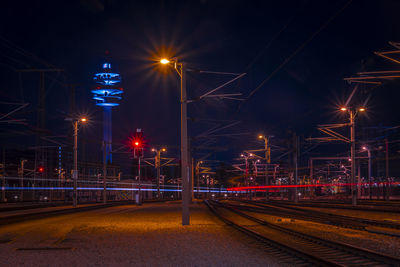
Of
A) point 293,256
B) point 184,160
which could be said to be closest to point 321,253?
point 293,256

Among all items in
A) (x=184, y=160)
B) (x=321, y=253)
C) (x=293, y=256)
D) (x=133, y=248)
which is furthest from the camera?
(x=184, y=160)

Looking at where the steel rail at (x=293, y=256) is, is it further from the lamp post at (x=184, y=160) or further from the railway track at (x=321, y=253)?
the lamp post at (x=184, y=160)

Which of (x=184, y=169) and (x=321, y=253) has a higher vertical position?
(x=184, y=169)

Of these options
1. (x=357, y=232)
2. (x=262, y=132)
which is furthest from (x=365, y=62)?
(x=357, y=232)

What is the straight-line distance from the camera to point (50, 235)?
59.0ft

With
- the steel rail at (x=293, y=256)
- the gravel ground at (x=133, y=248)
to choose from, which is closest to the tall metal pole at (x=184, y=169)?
the gravel ground at (x=133, y=248)

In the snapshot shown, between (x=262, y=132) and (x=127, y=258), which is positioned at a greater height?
(x=262, y=132)

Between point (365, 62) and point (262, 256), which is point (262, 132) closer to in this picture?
point (365, 62)

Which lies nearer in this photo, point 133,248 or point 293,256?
point 293,256

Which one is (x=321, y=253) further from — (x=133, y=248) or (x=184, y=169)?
(x=184, y=169)

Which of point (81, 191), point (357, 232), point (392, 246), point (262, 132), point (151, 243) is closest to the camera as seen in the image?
point (392, 246)

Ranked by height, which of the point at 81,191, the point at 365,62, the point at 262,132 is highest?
the point at 365,62

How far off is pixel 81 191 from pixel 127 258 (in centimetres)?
6319

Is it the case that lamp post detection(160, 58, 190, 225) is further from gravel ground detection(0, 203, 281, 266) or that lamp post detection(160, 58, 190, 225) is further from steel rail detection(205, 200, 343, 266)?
steel rail detection(205, 200, 343, 266)
